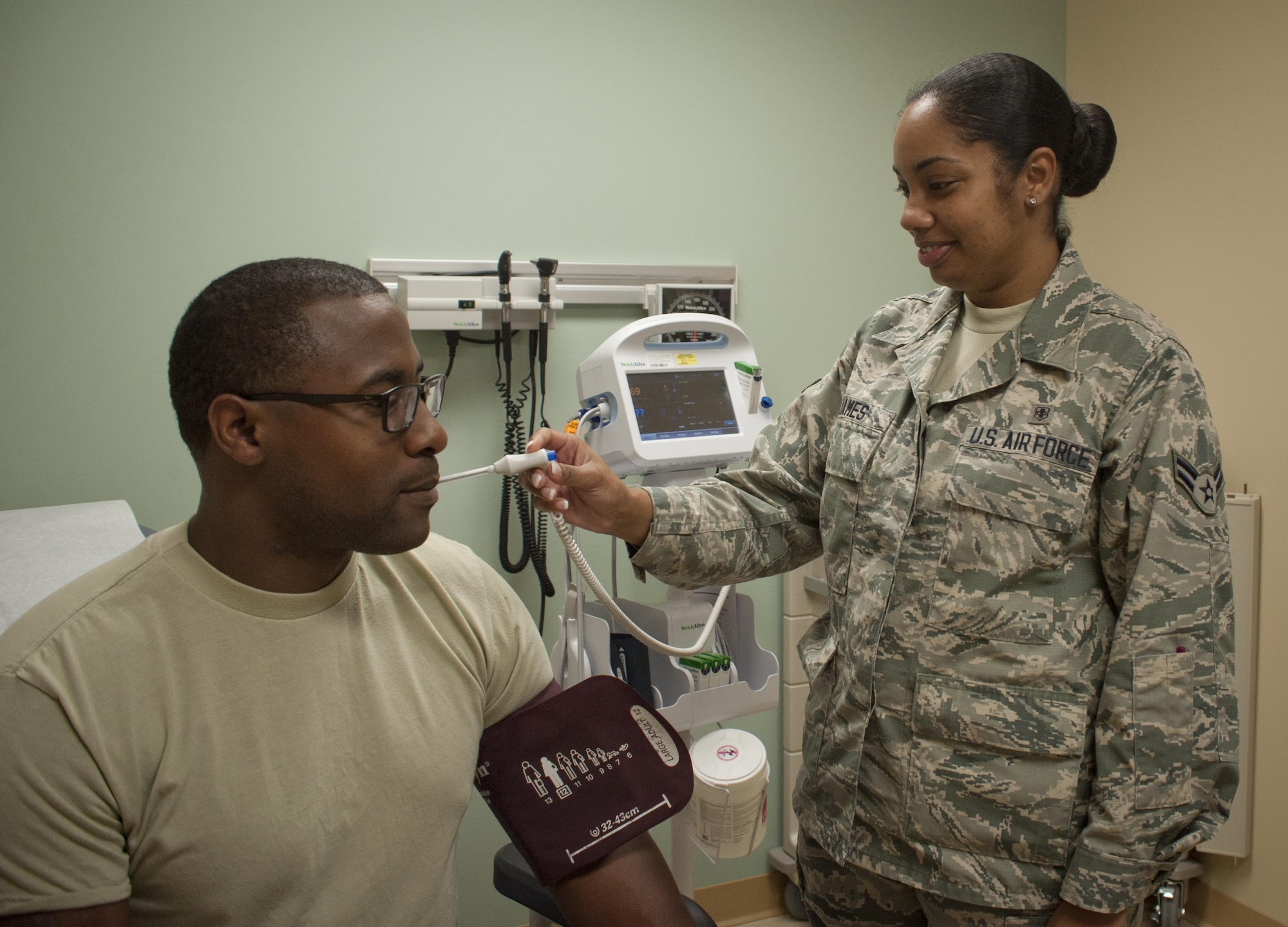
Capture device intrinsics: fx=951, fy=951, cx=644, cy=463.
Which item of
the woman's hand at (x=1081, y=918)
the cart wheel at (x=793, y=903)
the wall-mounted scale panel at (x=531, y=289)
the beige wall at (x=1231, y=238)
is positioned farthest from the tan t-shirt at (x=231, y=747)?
the beige wall at (x=1231, y=238)

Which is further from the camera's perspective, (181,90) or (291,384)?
(181,90)

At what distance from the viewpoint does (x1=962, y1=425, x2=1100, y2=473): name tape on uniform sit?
3.80ft

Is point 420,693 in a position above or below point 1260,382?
below

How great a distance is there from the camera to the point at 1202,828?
45.0 inches

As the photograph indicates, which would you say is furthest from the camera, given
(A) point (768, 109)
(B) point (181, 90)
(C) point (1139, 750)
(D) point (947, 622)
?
(A) point (768, 109)

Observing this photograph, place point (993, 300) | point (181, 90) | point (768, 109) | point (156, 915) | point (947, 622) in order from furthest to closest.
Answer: point (768, 109)
point (181, 90)
point (993, 300)
point (947, 622)
point (156, 915)

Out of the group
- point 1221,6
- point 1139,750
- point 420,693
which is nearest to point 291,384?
point 420,693

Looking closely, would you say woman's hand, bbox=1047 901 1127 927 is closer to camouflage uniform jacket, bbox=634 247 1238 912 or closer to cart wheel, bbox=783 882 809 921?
camouflage uniform jacket, bbox=634 247 1238 912

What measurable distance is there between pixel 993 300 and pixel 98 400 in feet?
5.69

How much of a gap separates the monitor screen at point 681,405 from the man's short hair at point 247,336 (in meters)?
0.78

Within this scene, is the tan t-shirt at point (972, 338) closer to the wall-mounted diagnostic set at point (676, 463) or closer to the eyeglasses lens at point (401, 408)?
the wall-mounted diagnostic set at point (676, 463)

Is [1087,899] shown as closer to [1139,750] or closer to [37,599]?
[1139,750]

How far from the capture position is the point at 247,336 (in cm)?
102

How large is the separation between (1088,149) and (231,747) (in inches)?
51.1
